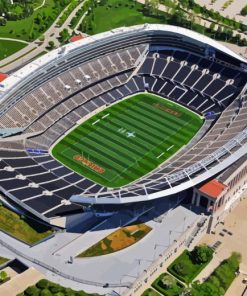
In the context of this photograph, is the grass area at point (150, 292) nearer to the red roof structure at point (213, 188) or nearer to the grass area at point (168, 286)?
the grass area at point (168, 286)

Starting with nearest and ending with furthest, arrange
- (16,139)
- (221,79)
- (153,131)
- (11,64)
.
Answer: (16,139), (153,131), (221,79), (11,64)

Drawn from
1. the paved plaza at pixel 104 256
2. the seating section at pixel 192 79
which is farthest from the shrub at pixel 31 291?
the seating section at pixel 192 79

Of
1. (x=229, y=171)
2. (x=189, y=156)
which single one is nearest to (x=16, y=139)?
(x=189, y=156)

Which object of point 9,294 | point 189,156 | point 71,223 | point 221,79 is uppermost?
point 221,79

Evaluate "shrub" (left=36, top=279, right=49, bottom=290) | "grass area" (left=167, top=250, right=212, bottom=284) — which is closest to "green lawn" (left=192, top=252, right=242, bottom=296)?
"grass area" (left=167, top=250, right=212, bottom=284)

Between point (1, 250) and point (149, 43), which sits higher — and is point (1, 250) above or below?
below

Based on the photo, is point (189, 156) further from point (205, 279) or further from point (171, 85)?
point (171, 85)
